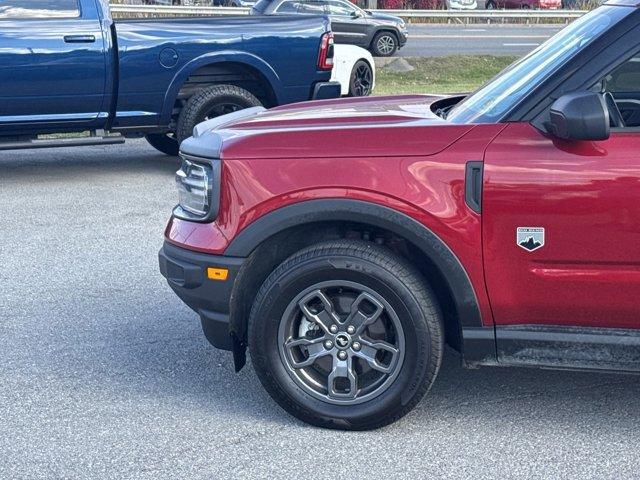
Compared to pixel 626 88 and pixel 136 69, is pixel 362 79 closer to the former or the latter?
pixel 136 69

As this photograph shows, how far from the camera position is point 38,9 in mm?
9500

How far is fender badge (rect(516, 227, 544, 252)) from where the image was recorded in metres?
4.01

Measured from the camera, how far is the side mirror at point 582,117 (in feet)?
12.6

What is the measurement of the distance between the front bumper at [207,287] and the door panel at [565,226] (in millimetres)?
1084

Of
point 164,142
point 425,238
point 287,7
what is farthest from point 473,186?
point 287,7

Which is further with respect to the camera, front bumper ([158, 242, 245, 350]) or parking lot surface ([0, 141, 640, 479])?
front bumper ([158, 242, 245, 350])

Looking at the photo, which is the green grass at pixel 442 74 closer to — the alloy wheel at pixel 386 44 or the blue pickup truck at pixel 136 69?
the alloy wheel at pixel 386 44

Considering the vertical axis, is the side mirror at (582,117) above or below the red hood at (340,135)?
above

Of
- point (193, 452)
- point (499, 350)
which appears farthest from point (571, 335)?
point (193, 452)

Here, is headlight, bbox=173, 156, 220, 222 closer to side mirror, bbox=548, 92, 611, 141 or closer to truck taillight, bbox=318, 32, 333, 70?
side mirror, bbox=548, 92, 611, 141

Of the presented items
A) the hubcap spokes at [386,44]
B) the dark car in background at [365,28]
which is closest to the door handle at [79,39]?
the dark car in background at [365,28]

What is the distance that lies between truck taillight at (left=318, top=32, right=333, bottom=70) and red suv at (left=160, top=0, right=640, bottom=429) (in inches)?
223

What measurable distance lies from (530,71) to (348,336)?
1.39 metres

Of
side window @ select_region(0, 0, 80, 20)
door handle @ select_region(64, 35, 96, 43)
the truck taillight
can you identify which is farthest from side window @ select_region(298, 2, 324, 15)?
door handle @ select_region(64, 35, 96, 43)
